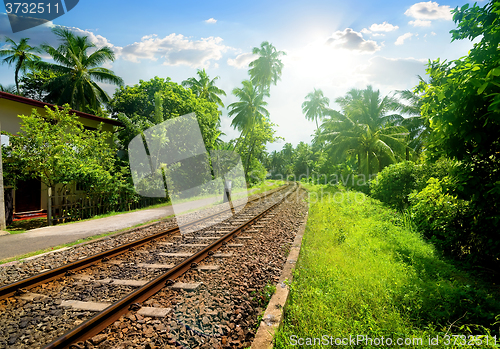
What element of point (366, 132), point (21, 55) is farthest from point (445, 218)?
point (21, 55)

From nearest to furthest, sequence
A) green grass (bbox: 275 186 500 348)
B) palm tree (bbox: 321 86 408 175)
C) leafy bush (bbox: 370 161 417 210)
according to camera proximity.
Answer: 1. green grass (bbox: 275 186 500 348)
2. leafy bush (bbox: 370 161 417 210)
3. palm tree (bbox: 321 86 408 175)

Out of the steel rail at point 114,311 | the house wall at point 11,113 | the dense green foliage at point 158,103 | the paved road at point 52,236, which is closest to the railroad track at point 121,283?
the steel rail at point 114,311

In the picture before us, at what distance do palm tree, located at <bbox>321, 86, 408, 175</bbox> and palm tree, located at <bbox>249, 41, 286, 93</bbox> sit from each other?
1083 centimetres

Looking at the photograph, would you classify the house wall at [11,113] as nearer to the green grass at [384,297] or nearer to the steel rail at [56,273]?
the steel rail at [56,273]

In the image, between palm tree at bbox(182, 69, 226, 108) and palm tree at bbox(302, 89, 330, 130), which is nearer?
palm tree at bbox(182, 69, 226, 108)

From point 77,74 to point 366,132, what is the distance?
25.6 m

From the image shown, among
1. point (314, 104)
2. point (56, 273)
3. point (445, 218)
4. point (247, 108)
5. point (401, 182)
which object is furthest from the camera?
point (314, 104)

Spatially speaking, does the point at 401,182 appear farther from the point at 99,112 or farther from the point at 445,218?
the point at 99,112

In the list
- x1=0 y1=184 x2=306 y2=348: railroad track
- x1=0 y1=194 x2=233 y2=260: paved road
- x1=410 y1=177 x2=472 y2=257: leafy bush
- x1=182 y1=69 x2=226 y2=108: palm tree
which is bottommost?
x1=0 y1=194 x2=233 y2=260: paved road

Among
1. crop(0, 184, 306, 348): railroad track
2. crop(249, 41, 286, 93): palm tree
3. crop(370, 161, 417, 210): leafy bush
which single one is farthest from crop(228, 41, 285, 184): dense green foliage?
crop(0, 184, 306, 348): railroad track

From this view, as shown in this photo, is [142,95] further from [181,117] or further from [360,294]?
[360,294]

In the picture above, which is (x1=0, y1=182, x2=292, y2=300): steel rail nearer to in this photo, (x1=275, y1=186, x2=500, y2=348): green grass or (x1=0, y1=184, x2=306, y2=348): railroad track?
(x1=0, y1=184, x2=306, y2=348): railroad track

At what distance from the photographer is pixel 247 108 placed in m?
29.9

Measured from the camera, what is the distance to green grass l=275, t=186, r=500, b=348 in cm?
269
